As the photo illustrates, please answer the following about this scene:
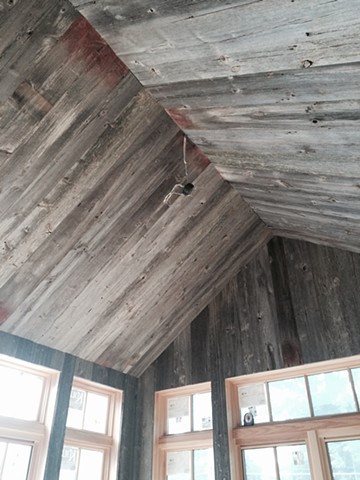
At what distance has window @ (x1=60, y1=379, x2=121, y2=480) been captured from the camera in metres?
3.32

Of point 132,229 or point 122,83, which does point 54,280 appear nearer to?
point 132,229

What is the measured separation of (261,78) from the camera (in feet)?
5.62

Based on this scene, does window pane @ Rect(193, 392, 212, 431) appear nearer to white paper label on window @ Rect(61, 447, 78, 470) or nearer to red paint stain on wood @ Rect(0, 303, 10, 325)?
white paper label on window @ Rect(61, 447, 78, 470)

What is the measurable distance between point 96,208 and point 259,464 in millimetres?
2552

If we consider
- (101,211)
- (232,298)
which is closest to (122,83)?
(101,211)

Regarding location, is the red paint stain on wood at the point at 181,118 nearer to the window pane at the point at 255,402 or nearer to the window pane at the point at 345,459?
the window pane at the point at 255,402

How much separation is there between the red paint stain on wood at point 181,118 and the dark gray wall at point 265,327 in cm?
195

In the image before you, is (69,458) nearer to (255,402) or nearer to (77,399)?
(77,399)

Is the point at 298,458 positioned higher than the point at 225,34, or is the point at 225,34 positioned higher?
the point at 225,34

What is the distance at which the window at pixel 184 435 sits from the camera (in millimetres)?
3521

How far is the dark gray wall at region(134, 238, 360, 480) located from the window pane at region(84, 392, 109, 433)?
38 centimetres

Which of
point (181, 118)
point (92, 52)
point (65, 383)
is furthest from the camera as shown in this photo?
point (65, 383)

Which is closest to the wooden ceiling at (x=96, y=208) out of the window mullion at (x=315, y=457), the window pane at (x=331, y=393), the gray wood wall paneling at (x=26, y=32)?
the gray wood wall paneling at (x=26, y=32)

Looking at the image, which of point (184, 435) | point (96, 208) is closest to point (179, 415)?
point (184, 435)
